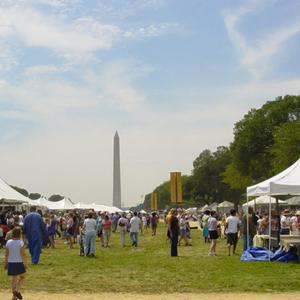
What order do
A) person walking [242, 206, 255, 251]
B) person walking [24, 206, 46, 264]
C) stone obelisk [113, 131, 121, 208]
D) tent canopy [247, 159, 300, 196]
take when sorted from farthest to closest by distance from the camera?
stone obelisk [113, 131, 121, 208]
person walking [242, 206, 255, 251]
person walking [24, 206, 46, 264]
tent canopy [247, 159, 300, 196]

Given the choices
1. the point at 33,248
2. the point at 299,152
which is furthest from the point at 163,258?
the point at 299,152

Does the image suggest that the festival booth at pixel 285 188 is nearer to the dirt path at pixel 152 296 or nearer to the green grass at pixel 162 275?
the green grass at pixel 162 275

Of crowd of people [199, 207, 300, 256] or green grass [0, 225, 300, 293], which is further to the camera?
crowd of people [199, 207, 300, 256]

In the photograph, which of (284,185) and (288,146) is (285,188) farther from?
(288,146)

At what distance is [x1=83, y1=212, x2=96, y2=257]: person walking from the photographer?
65.4 ft

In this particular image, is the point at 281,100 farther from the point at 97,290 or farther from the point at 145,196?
the point at 145,196

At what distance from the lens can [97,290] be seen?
39.1 feet

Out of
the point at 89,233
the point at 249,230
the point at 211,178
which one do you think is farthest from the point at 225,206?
the point at 89,233

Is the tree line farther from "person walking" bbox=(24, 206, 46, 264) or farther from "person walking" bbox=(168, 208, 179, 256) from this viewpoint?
"person walking" bbox=(24, 206, 46, 264)

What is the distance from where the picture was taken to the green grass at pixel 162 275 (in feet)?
39.9

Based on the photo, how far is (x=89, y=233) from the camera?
20.0m

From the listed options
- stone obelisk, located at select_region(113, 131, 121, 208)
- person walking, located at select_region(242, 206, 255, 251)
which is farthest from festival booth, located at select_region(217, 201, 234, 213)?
person walking, located at select_region(242, 206, 255, 251)

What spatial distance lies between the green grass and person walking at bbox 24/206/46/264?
42 centimetres

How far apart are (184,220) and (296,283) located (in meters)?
15.1
